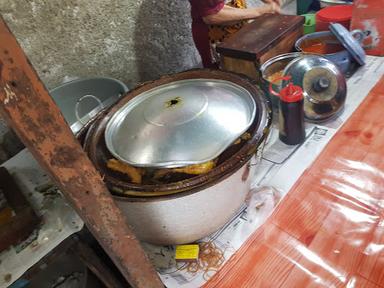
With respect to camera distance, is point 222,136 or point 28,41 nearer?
point 222,136

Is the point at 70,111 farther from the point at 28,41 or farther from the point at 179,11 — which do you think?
the point at 179,11

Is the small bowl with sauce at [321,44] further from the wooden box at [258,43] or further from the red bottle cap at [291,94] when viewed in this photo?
the red bottle cap at [291,94]

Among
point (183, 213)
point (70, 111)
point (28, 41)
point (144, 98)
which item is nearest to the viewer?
point (183, 213)

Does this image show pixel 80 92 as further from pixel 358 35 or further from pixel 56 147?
pixel 358 35

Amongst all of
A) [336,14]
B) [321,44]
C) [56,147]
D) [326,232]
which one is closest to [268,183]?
[326,232]

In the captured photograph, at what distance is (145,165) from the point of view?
82 centimetres

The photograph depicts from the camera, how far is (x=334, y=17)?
1.67 m

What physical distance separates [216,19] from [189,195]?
130 centimetres

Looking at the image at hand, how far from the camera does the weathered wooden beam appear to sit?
404 millimetres

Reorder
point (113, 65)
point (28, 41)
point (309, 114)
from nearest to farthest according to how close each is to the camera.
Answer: point (309, 114), point (28, 41), point (113, 65)

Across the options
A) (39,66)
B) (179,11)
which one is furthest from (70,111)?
(179,11)

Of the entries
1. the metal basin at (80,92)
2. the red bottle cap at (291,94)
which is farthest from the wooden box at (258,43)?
the metal basin at (80,92)

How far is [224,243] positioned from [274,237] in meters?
0.16

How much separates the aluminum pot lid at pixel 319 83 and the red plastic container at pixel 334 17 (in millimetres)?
553
